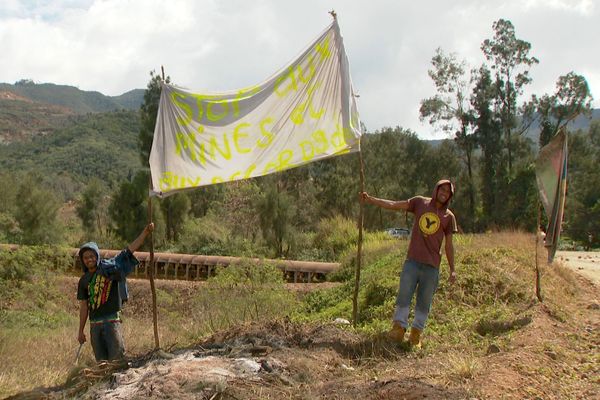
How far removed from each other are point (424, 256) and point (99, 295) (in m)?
3.25

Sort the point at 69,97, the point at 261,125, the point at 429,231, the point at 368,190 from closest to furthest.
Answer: the point at 429,231
the point at 261,125
the point at 368,190
the point at 69,97

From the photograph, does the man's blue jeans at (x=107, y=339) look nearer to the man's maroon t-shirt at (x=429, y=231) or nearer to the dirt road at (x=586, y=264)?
the man's maroon t-shirt at (x=429, y=231)

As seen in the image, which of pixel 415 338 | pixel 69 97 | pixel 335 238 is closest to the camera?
pixel 415 338

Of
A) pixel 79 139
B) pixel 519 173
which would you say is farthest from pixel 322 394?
pixel 79 139

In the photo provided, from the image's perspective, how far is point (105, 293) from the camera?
5652 millimetres

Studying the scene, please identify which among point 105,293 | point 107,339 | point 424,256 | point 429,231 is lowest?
point 107,339

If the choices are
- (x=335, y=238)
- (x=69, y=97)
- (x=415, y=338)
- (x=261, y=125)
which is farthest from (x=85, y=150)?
(x=69, y=97)

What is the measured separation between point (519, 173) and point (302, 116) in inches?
1171

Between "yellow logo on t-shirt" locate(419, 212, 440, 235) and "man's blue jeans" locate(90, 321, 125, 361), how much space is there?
3.23 meters

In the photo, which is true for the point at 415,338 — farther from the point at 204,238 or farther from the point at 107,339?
the point at 204,238

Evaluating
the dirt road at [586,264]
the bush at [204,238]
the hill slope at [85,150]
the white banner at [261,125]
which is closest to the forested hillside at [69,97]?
the hill slope at [85,150]

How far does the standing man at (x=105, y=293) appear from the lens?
18.6ft

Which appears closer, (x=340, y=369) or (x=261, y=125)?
(x=340, y=369)

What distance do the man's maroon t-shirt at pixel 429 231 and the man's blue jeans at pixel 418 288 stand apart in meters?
0.09
